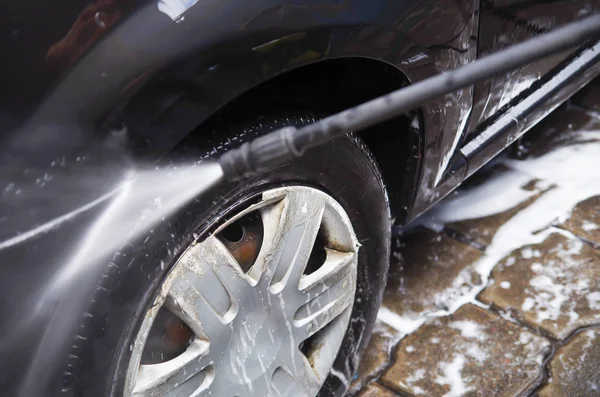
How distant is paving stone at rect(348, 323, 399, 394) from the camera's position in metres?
2.40

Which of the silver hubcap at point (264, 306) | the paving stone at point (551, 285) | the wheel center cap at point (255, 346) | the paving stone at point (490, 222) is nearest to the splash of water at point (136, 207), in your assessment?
the silver hubcap at point (264, 306)

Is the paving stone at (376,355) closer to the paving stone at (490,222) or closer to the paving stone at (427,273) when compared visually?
the paving stone at (427,273)

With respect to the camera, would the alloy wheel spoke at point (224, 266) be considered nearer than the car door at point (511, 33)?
Yes

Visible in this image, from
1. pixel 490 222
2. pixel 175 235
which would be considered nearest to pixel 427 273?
pixel 490 222

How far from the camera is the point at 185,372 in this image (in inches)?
66.5

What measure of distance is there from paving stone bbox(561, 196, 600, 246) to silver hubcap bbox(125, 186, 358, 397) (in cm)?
116

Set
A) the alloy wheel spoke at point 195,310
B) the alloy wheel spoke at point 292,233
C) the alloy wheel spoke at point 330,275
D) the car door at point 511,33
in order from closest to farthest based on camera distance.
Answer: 1. the alloy wheel spoke at point 195,310
2. the alloy wheel spoke at point 292,233
3. the alloy wheel spoke at point 330,275
4. the car door at point 511,33

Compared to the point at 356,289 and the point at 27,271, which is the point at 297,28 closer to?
the point at 27,271

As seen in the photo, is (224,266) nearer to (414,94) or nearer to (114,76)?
(114,76)

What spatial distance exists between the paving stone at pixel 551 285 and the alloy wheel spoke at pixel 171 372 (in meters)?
1.23

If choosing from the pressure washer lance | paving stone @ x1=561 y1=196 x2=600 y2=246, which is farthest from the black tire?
paving stone @ x1=561 y1=196 x2=600 y2=246

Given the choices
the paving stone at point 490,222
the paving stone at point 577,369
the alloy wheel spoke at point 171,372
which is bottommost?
the paving stone at point 577,369

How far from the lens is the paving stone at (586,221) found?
9.43 feet

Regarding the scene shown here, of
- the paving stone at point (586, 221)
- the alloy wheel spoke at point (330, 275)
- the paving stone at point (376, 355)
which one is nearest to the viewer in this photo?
the alloy wheel spoke at point (330, 275)
